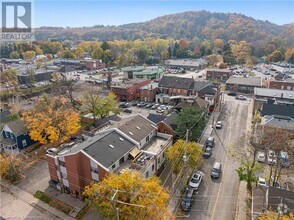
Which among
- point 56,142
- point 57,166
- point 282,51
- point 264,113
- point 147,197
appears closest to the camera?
point 147,197

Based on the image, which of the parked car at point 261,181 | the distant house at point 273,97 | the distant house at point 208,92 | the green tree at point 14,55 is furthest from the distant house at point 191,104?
the green tree at point 14,55

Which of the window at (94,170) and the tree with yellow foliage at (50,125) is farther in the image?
the tree with yellow foliage at (50,125)

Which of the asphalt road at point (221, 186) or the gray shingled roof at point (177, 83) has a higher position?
the gray shingled roof at point (177, 83)

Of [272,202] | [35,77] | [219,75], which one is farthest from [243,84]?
[35,77]

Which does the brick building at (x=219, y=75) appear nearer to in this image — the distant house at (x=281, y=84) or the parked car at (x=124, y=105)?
the distant house at (x=281, y=84)

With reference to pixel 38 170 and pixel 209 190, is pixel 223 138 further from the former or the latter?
pixel 38 170

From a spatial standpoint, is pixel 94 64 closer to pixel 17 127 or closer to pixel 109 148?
pixel 17 127

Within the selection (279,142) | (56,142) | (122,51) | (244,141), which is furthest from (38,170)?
→ (122,51)
